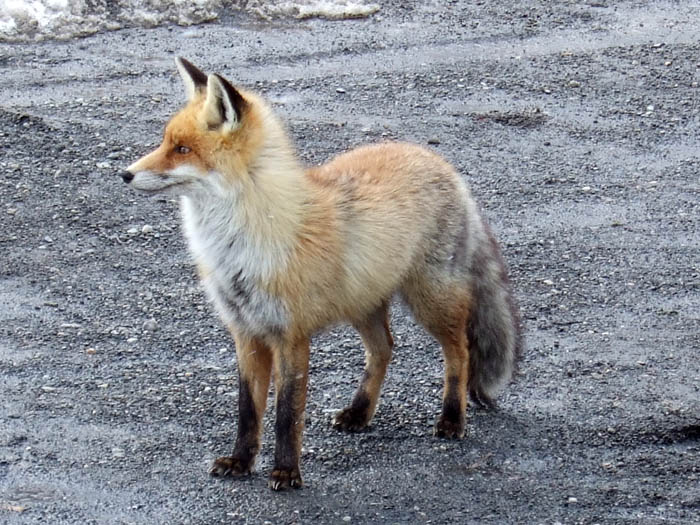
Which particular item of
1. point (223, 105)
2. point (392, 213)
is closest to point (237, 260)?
point (223, 105)

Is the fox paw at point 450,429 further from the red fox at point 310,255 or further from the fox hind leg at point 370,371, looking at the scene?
the fox hind leg at point 370,371

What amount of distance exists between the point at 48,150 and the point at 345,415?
12.1ft

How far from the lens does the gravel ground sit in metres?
5.02

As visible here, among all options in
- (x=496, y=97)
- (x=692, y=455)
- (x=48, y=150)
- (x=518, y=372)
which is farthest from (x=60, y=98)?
(x=692, y=455)

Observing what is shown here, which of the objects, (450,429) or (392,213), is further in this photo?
(450,429)

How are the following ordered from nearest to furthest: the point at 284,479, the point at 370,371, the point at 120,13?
the point at 284,479
the point at 370,371
the point at 120,13

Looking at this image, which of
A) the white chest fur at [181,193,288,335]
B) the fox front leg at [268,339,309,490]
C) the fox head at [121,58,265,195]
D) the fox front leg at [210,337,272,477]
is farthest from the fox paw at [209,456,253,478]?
the fox head at [121,58,265,195]

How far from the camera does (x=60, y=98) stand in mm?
8836

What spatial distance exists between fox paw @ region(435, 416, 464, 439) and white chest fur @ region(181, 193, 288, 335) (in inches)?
40.9

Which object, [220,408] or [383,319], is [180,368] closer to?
[220,408]

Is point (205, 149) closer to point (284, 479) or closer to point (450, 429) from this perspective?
point (284, 479)

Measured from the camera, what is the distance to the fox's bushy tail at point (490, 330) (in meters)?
5.60

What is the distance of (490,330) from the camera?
18.5 ft

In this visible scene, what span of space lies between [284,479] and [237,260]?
3.22 feet
